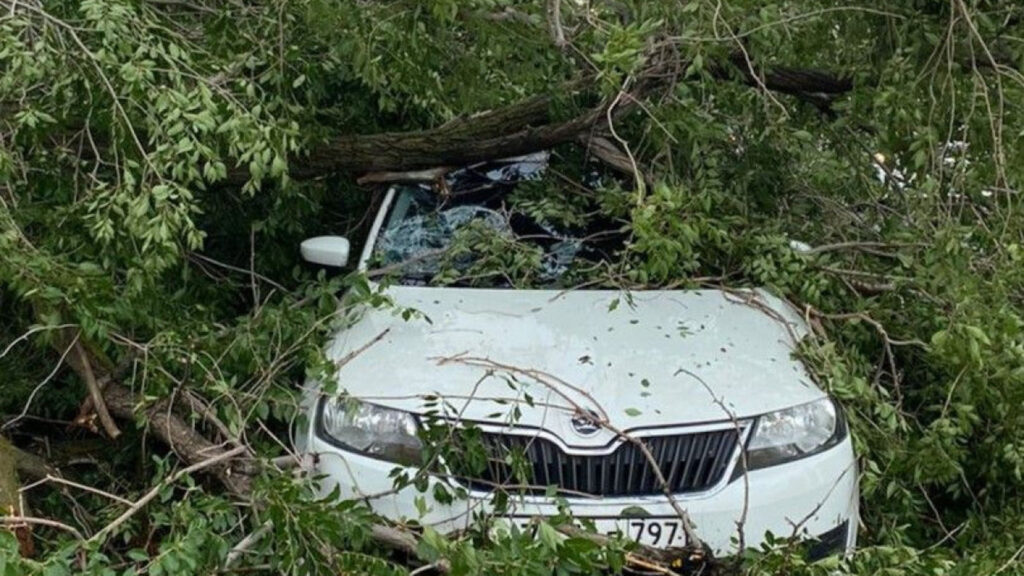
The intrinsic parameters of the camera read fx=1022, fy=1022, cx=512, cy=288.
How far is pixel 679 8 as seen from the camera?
152 inches

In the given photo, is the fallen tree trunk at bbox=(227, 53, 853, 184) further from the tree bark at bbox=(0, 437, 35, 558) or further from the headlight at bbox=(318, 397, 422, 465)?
the headlight at bbox=(318, 397, 422, 465)

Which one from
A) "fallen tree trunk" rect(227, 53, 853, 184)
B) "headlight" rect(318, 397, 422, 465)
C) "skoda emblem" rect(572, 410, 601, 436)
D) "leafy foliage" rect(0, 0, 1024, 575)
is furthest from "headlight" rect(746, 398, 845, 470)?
"fallen tree trunk" rect(227, 53, 853, 184)

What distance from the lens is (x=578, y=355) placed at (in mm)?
3518

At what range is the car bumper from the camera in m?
3.07

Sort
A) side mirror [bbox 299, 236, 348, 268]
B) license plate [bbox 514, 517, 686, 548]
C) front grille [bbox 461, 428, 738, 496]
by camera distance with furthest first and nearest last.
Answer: side mirror [bbox 299, 236, 348, 268]
front grille [bbox 461, 428, 738, 496]
license plate [bbox 514, 517, 686, 548]

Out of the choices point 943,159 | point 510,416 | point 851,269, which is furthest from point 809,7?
point 510,416

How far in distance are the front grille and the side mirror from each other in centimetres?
136

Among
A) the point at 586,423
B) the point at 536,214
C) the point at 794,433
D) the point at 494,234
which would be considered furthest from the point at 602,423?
the point at 536,214

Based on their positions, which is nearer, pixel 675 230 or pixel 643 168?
pixel 675 230

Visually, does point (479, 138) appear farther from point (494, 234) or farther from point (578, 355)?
point (578, 355)

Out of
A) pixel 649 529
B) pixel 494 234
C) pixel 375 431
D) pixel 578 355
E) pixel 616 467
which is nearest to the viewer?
pixel 649 529

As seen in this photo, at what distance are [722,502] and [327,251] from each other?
198 cm

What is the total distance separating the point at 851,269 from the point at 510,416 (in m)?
1.90

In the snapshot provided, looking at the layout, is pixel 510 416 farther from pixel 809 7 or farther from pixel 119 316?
pixel 809 7
